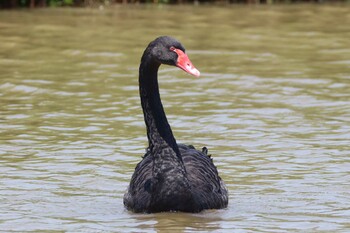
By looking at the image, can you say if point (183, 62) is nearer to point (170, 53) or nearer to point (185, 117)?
point (170, 53)

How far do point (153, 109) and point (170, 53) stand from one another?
660mm

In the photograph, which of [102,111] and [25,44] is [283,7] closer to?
[25,44]

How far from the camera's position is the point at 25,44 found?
18797 millimetres

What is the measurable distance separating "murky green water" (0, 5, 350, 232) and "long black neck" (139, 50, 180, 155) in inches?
24.3

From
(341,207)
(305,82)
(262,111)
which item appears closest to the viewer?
(341,207)

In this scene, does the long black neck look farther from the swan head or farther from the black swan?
the swan head

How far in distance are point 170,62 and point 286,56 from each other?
31.8 feet

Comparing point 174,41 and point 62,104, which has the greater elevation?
point 174,41

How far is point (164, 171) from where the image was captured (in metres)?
8.27

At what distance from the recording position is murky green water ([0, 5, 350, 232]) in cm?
854

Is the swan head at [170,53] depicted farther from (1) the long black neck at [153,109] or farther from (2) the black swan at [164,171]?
(1) the long black neck at [153,109]

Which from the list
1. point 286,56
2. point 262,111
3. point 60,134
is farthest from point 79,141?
point 286,56

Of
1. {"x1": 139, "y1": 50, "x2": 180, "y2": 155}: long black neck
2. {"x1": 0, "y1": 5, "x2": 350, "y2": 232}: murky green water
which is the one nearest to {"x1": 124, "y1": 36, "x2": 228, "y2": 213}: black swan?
{"x1": 139, "y1": 50, "x2": 180, "y2": 155}: long black neck

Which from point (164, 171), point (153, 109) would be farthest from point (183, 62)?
point (164, 171)
